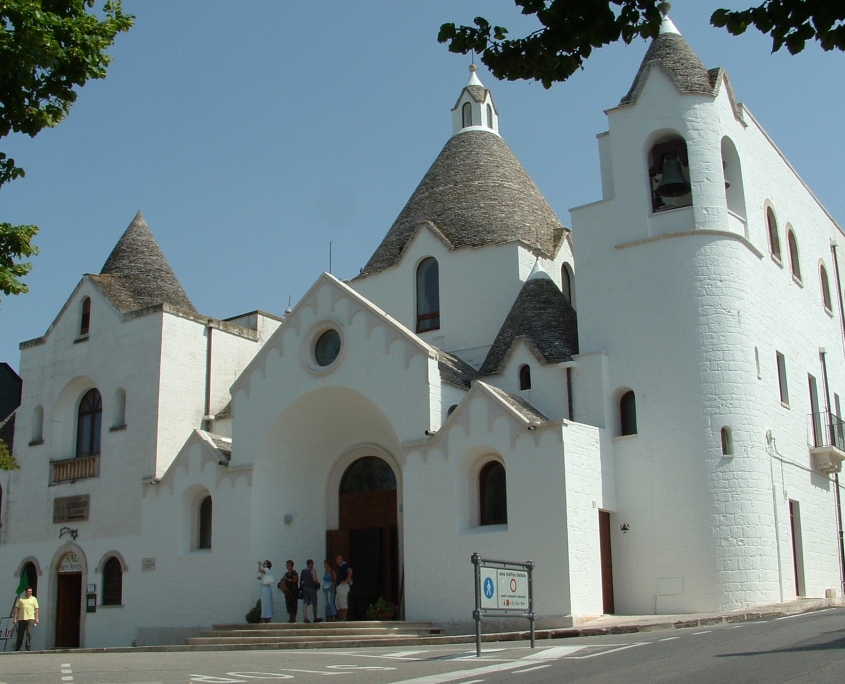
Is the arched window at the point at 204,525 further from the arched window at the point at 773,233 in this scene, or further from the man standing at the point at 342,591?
the arched window at the point at 773,233

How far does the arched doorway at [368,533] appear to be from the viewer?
2470 centimetres

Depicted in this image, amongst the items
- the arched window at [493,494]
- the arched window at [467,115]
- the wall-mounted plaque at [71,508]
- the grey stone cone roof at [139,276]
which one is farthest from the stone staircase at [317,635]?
the arched window at [467,115]

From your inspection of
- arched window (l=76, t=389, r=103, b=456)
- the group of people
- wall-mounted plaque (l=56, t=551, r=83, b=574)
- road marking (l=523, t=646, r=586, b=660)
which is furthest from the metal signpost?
arched window (l=76, t=389, r=103, b=456)

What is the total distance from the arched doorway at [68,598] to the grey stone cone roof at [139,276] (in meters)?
7.39

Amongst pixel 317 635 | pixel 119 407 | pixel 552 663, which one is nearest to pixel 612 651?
pixel 552 663

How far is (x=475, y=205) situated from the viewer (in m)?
29.2

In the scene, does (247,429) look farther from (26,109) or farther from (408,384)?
(26,109)

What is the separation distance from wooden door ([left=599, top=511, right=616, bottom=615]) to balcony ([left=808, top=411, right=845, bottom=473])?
6.77 meters

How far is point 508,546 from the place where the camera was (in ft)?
68.3

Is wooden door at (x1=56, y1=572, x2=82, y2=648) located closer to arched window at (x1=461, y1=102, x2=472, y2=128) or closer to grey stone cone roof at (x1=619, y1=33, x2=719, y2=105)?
arched window at (x1=461, y1=102, x2=472, y2=128)

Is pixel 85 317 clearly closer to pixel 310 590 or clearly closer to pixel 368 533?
pixel 368 533

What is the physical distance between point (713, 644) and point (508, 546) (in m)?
7.68

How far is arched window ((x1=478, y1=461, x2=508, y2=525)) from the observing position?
71.6 ft

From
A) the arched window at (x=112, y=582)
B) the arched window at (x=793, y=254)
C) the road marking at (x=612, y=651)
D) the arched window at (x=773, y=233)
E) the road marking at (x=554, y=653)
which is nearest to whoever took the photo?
the road marking at (x=612, y=651)
